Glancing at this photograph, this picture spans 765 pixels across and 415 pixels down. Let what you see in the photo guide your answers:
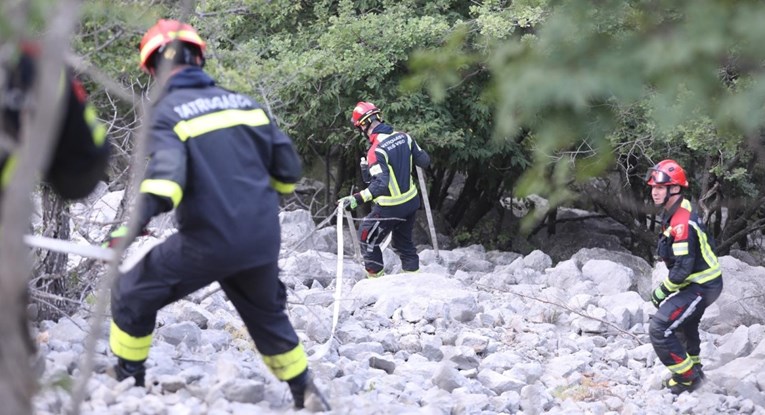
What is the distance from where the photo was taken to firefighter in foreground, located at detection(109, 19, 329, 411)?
15.0ft

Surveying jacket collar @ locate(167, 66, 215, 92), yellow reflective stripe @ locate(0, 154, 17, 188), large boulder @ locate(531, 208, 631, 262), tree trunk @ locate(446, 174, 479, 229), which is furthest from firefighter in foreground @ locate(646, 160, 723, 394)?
tree trunk @ locate(446, 174, 479, 229)

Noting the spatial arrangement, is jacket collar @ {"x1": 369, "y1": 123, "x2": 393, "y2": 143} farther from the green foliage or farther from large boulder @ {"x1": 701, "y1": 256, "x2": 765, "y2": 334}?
the green foliage

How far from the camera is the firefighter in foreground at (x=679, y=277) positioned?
7598 millimetres

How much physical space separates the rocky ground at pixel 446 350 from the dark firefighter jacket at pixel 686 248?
87 centimetres

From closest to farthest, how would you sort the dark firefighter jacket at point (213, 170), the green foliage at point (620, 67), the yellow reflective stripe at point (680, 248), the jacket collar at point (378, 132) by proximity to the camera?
the green foliage at point (620, 67) < the dark firefighter jacket at point (213, 170) < the yellow reflective stripe at point (680, 248) < the jacket collar at point (378, 132)

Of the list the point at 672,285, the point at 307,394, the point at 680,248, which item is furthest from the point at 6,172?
the point at 672,285

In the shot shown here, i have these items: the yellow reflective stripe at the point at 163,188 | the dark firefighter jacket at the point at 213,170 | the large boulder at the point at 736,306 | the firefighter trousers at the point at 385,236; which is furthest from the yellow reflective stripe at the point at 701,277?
the yellow reflective stripe at the point at 163,188

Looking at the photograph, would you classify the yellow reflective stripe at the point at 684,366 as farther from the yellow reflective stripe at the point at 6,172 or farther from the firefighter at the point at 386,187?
the yellow reflective stripe at the point at 6,172

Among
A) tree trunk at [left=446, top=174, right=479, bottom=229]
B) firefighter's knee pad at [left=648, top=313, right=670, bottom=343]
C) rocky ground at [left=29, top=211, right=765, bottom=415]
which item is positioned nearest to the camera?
rocky ground at [left=29, top=211, right=765, bottom=415]

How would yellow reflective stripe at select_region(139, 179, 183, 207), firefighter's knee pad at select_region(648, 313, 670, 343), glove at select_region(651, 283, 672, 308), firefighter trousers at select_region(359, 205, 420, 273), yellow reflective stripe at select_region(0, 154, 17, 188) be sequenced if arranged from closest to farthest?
yellow reflective stripe at select_region(0, 154, 17, 188), yellow reflective stripe at select_region(139, 179, 183, 207), firefighter's knee pad at select_region(648, 313, 670, 343), glove at select_region(651, 283, 672, 308), firefighter trousers at select_region(359, 205, 420, 273)

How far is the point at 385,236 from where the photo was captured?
471 inches

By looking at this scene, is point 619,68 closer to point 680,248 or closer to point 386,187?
point 680,248

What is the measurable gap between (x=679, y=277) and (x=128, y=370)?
168 inches

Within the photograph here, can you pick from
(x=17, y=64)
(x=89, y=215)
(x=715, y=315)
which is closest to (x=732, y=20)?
(x=17, y=64)
